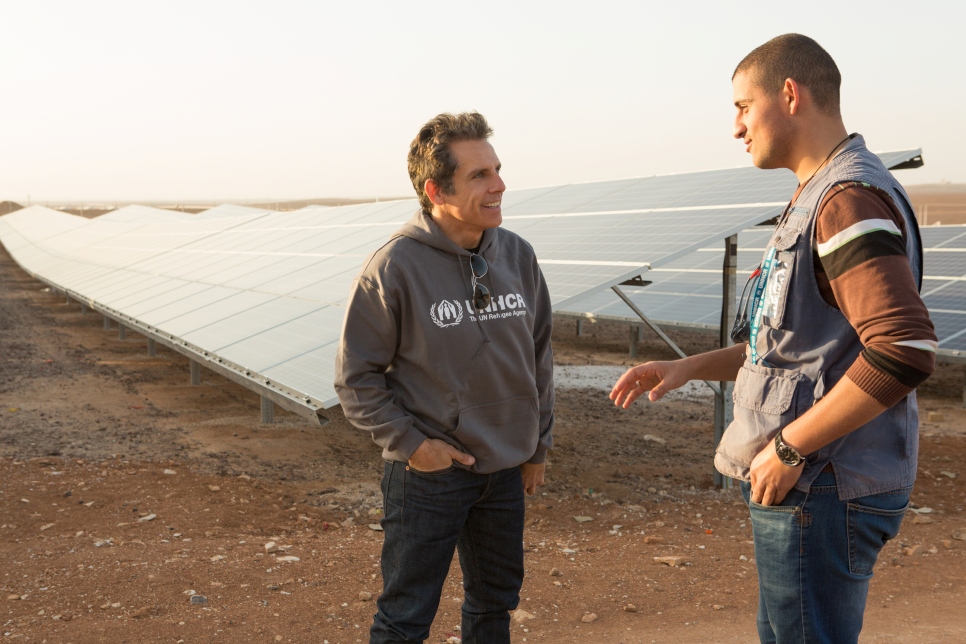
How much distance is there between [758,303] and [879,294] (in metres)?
0.35

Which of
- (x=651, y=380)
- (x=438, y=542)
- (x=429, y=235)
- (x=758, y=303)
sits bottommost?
(x=438, y=542)

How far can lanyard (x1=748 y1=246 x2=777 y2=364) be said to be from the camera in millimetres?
1972

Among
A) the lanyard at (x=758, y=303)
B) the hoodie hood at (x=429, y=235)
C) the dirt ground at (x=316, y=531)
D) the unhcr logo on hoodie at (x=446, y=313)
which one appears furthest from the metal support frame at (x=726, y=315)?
the lanyard at (x=758, y=303)

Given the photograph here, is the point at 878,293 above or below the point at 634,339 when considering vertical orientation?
above

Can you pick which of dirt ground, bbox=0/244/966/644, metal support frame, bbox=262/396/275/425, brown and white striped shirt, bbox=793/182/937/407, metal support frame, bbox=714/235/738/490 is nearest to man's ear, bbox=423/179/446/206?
brown and white striped shirt, bbox=793/182/937/407

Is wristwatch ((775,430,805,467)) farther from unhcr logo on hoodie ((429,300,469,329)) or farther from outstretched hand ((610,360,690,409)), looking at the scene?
unhcr logo on hoodie ((429,300,469,329))

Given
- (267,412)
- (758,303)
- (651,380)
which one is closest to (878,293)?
(758,303)

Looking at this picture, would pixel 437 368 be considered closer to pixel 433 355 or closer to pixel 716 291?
pixel 433 355

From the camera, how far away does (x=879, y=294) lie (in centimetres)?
168

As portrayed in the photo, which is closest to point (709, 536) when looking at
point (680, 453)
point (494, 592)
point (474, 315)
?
point (680, 453)

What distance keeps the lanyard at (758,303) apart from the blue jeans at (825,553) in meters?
0.33

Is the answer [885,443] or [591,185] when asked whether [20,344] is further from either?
[885,443]

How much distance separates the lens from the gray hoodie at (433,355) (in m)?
2.53

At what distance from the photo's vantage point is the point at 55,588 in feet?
14.2
